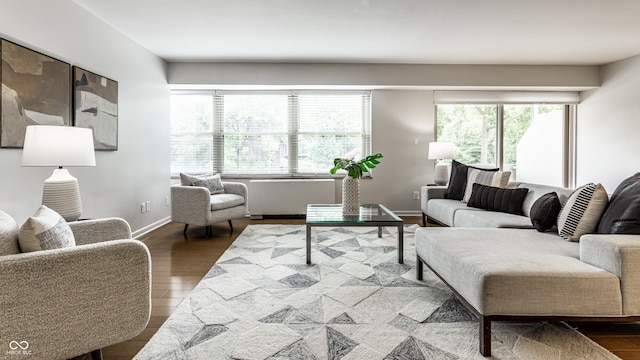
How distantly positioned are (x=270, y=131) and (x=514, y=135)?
165 inches

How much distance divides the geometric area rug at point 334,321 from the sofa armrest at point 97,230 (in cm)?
61

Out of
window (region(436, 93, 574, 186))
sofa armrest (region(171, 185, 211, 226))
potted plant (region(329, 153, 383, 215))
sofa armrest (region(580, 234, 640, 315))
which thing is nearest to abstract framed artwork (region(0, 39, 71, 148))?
sofa armrest (region(171, 185, 211, 226))

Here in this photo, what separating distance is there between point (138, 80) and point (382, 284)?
3836mm

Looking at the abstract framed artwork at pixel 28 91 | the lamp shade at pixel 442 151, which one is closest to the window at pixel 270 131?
the lamp shade at pixel 442 151

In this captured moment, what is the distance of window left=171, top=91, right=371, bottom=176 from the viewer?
5383 mm

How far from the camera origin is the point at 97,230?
6.47 feet

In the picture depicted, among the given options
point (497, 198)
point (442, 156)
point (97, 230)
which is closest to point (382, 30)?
point (442, 156)

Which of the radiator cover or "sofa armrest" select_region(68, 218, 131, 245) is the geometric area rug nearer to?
"sofa armrest" select_region(68, 218, 131, 245)

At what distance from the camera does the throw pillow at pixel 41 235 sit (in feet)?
4.28

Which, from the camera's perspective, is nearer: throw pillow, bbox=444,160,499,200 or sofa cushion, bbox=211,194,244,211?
sofa cushion, bbox=211,194,244,211

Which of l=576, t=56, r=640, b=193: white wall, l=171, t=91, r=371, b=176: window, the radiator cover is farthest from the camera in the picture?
l=171, t=91, r=371, b=176: window

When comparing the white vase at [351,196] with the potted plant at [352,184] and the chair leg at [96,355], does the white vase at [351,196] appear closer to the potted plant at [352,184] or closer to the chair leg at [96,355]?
the potted plant at [352,184]

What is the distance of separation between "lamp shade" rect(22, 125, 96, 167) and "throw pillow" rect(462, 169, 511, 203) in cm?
381

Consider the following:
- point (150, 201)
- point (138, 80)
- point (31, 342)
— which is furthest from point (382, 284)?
point (138, 80)
